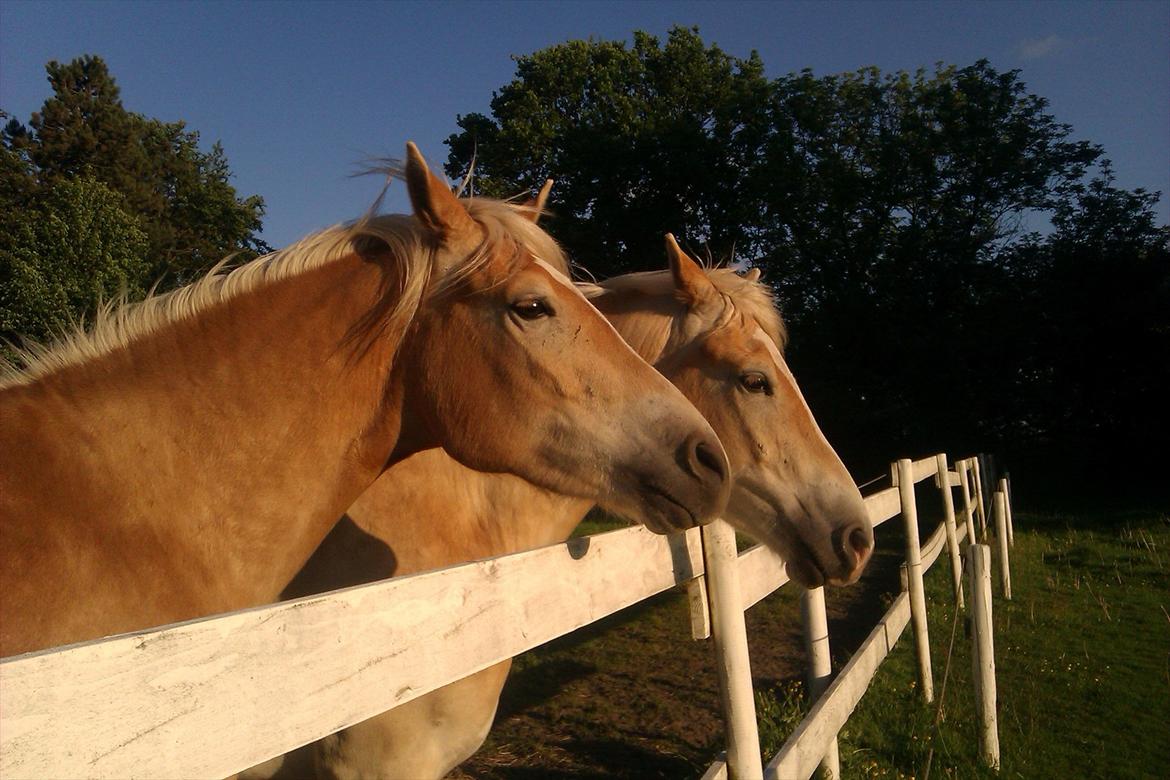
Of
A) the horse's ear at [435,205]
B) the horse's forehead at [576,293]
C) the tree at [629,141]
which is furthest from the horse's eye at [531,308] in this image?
the tree at [629,141]

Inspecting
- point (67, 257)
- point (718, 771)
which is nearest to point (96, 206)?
point (67, 257)

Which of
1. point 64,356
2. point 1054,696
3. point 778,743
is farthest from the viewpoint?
point 1054,696

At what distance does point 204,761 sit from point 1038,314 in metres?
26.0

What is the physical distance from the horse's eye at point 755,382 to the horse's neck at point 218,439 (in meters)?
1.71

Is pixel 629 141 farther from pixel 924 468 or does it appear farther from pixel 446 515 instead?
pixel 446 515

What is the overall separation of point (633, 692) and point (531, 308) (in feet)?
15.1

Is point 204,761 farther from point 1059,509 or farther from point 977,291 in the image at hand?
point 977,291

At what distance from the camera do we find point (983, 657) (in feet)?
14.6

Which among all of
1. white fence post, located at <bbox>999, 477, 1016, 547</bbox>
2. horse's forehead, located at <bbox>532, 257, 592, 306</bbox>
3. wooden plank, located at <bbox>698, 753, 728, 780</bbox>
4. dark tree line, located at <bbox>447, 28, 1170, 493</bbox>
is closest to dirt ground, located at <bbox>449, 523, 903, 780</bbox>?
wooden plank, located at <bbox>698, 753, 728, 780</bbox>

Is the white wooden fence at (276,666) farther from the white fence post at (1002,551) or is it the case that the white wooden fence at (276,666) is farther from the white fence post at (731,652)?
the white fence post at (1002,551)

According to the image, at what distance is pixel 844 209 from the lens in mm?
25891

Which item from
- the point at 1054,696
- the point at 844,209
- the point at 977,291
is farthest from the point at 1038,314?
the point at 1054,696

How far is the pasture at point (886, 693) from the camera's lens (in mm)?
4672

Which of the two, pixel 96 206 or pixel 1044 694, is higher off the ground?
pixel 96 206
